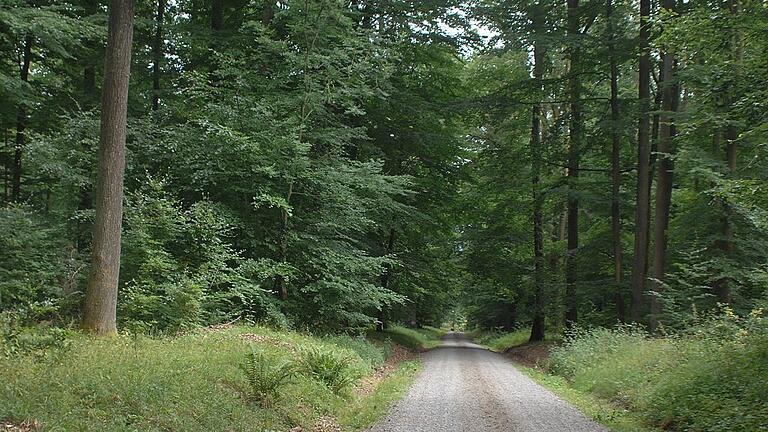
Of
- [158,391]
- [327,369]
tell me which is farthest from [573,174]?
[158,391]

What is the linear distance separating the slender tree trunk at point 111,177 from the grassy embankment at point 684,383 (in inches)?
326

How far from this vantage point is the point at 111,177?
8.63 m

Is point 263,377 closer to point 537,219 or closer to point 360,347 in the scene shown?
point 360,347

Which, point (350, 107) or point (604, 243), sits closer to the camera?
point (350, 107)

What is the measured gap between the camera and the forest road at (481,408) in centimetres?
783

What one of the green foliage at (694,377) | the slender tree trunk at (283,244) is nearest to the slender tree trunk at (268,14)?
the slender tree trunk at (283,244)

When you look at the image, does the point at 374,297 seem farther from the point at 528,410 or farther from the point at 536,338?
the point at 536,338

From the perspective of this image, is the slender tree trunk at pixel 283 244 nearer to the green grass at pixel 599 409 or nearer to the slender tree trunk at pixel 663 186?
the green grass at pixel 599 409

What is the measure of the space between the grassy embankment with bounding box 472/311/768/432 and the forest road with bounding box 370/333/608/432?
0.54 m

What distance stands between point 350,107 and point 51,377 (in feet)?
38.3

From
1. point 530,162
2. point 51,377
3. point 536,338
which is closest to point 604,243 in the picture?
point 530,162

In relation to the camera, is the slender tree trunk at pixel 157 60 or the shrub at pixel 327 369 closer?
the shrub at pixel 327 369

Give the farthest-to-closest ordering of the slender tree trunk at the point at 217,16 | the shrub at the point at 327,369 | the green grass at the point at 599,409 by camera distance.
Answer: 1. the slender tree trunk at the point at 217,16
2. the shrub at the point at 327,369
3. the green grass at the point at 599,409

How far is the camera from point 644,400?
8969mm
